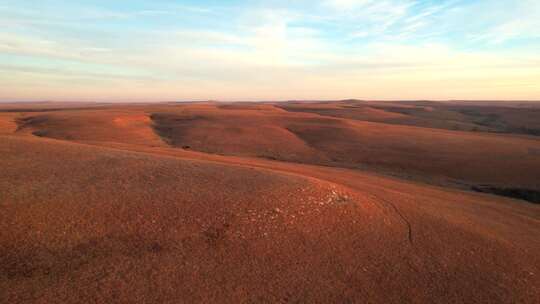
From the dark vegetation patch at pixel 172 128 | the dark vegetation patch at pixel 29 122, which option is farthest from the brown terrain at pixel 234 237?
the dark vegetation patch at pixel 29 122

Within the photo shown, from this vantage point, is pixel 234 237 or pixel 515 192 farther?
pixel 515 192

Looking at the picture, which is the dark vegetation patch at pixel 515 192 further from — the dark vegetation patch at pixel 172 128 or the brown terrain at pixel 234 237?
the dark vegetation patch at pixel 172 128

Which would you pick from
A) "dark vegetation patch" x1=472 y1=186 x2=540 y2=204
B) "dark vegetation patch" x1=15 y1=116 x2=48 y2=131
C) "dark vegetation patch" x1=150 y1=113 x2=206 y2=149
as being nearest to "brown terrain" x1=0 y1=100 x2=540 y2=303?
"dark vegetation patch" x1=472 y1=186 x2=540 y2=204

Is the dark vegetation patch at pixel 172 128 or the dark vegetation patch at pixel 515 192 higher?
the dark vegetation patch at pixel 172 128

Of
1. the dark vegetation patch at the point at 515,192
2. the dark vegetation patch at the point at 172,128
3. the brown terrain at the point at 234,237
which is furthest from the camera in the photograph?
the dark vegetation patch at the point at 172,128

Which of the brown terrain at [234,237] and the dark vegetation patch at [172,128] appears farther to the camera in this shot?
the dark vegetation patch at [172,128]

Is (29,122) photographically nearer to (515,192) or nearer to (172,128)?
(172,128)

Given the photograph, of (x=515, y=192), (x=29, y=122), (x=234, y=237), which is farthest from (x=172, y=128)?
(x=234, y=237)

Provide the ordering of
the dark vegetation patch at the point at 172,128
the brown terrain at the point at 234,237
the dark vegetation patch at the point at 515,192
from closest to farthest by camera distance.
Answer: the brown terrain at the point at 234,237 → the dark vegetation patch at the point at 515,192 → the dark vegetation patch at the point at 172,128

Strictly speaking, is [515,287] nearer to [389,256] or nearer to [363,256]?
[389,256]

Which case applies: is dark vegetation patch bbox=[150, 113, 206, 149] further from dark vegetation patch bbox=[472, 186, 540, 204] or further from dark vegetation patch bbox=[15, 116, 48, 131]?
dark vegetation patch bbox=[472, 186, 540, 204]
